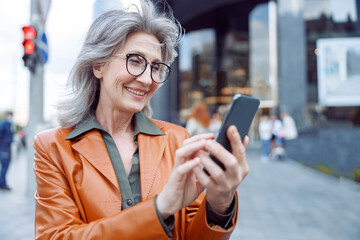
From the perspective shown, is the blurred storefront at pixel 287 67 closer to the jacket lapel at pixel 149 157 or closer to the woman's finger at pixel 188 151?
the jacket lapel at pixel 149 157

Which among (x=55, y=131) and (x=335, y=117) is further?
(x=335, y=117)

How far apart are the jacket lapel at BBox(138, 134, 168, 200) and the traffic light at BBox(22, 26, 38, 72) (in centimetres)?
521

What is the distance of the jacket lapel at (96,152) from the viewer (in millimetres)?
1348

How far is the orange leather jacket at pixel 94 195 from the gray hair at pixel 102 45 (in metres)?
0.16

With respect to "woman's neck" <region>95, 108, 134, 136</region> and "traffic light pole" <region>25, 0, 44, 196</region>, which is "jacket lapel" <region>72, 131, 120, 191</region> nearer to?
"woman's neck" <region>95, 108, 134, 136</region>

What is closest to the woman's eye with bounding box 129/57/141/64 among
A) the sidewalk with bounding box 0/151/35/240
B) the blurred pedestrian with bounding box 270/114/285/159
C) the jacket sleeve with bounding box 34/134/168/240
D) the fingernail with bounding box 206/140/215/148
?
the jacket sleeve with bounding box 34/134/168/240

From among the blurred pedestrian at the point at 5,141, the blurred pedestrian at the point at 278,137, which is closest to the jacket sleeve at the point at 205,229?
the blurred pedestrian at the point at 5,141

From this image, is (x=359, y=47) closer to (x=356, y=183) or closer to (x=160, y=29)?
(x=356, y=183)

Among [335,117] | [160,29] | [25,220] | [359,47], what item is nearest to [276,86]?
[335,117]

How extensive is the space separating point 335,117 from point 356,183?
4.08m

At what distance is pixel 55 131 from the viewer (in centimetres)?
148

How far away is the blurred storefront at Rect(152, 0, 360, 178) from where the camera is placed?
10.5m

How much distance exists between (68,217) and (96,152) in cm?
31

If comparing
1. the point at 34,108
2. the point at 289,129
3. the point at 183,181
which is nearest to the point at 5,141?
the point at 34,108
